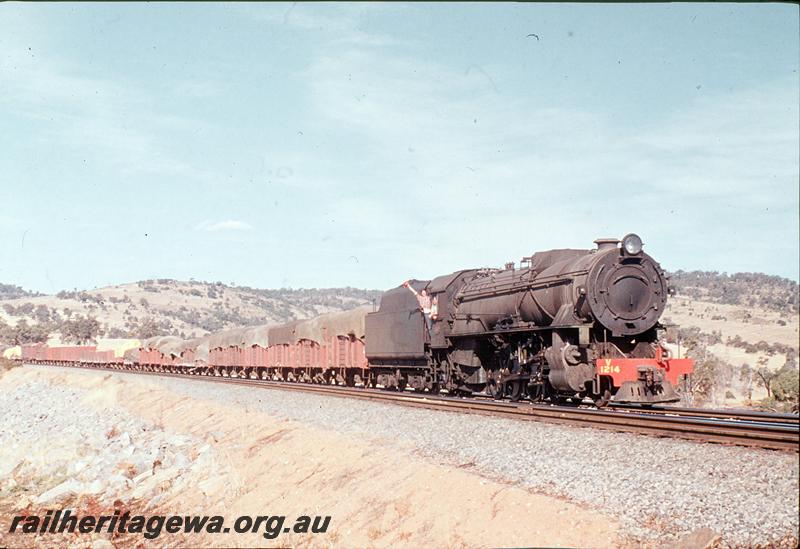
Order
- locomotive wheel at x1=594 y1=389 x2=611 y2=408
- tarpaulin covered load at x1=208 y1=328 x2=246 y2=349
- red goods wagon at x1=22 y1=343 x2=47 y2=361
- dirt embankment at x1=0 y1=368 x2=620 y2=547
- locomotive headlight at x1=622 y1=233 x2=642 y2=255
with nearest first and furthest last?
dirt embankment at x1=0 y1=368 x2=620 y2=547, locomotive wheel at x1=594 y1=389 x2=611 y2=408, locomotive headlight at x1=622 y1=233 x2=642 y2=255, tarpaulin covered load at x1=208 y1=328 x2=246 y2=349, red goods wagon at x1=22 y1=343 x2=47 y2=361

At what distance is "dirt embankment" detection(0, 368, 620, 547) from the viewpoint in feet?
33.7

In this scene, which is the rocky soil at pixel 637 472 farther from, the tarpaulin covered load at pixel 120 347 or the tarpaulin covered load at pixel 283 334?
the tarpaulin covered load at pixel 120 347

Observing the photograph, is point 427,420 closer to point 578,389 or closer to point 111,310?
point 578,389

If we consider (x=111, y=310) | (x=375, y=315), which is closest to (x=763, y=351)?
(x=375, y=315)

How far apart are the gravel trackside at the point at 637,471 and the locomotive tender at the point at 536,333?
2.67 metres

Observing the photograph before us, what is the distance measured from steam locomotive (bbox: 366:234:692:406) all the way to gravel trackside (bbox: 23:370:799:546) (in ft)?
8.77

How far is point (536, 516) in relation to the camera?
9.84m

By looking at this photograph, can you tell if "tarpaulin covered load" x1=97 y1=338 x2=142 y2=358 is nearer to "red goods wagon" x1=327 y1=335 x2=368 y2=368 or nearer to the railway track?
"red goods wagon" x1=327 y1=335 x2=368 y2=368

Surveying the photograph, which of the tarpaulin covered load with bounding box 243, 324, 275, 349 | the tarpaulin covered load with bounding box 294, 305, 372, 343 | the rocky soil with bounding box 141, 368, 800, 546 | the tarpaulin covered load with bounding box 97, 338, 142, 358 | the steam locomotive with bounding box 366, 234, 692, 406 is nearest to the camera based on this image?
the rocky soil with bounding box 141, 368, 800, 546

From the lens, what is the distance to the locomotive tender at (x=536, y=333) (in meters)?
17.0

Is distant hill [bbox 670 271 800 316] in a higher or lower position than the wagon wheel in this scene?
higher

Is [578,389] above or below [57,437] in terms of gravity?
above

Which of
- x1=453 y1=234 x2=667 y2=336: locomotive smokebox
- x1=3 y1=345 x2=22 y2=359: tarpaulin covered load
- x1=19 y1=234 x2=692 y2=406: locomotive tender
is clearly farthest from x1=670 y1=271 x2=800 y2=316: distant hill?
x1=3 y1=345 x2=22 y2=359: tarpaulin covered load

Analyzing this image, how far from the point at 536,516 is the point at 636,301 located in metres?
9.20
